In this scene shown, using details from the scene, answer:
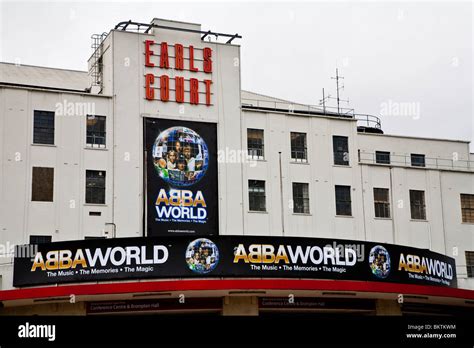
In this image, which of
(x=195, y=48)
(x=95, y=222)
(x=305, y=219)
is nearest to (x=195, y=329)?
(x=95, y=222)

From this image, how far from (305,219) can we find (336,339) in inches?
550

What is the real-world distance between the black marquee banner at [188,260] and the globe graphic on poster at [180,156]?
976 centimetres

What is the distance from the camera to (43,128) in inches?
1959

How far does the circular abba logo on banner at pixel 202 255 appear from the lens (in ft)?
135

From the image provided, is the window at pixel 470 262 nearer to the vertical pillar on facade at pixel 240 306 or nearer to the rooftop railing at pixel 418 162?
the rooftop railing at pixel 418 162

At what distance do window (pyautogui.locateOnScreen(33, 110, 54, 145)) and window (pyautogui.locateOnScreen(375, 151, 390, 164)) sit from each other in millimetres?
23264

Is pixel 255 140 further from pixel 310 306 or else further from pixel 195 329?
pixel 195 329

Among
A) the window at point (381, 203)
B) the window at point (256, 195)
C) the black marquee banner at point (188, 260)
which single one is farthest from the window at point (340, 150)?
the black marquee banner at point (188, 260)

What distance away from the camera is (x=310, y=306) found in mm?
45469

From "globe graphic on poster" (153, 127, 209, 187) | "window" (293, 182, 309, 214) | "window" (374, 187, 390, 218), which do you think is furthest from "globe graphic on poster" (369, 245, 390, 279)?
"globe graphic on poster" (153, 127, 209, 187)

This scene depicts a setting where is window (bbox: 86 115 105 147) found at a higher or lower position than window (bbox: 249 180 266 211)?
higher

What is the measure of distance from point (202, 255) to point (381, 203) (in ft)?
63.1

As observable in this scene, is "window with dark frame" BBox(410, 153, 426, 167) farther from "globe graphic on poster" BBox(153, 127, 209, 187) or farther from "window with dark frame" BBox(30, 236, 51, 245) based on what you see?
"window with dark frame" BBox(30, 236, 51, 245)

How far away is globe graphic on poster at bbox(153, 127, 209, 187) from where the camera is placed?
50688 mm
